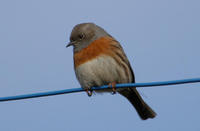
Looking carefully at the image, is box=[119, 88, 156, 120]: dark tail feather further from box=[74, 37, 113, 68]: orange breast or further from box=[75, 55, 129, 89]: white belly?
box=[74, 37, 113, 68]: orange breast

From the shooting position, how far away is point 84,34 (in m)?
9.90

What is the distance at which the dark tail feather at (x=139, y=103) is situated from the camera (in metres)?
10.2

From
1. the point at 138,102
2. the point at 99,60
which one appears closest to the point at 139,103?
the point at 138,102

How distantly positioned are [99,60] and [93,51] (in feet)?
0.94

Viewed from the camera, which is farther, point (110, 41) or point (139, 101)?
point (139, 101)

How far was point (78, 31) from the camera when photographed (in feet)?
32.9

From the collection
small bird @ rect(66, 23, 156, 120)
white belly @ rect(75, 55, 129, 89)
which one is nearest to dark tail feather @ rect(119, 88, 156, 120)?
small bird @ rect(66, 23, 156, 120)

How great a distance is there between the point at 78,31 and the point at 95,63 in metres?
1.37

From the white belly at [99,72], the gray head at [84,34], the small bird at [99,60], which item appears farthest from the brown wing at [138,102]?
the white belly at [99,72]

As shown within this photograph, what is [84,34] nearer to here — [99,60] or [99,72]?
[99,60]

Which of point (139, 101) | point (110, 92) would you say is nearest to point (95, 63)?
point (110, 92)

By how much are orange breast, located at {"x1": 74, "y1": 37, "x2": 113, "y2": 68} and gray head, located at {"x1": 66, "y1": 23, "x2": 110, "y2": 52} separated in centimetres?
21

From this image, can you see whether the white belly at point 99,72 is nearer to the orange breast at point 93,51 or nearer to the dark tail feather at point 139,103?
the orange breast at point 93,51

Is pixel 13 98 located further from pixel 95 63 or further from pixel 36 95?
pixel 95 63
